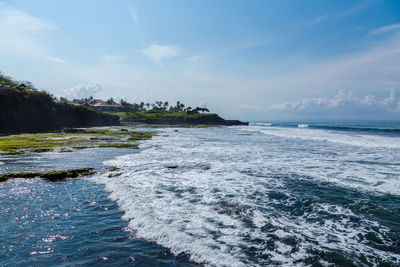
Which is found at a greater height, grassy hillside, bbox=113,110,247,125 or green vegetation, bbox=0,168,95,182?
grassy hillside, bbox=113,110,247,125

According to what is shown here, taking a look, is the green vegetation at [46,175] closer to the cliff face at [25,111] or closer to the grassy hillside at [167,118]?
the cliff face at [25,111]

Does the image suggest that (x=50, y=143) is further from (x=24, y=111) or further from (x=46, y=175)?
(x=24, y=111)

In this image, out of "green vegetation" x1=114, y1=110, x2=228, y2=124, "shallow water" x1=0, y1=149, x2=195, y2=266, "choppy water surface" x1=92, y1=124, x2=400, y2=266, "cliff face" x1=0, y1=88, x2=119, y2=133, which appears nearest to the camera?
"shallow water" x1=0, y1=149, x2=195, y2=266

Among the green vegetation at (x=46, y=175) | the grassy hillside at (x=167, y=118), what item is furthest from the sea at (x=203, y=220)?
the grassy hillside at (x=167, y=118)

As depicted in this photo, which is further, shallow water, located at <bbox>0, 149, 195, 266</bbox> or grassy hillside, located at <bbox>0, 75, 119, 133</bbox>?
grassy hillside, located at <bbox>0, 75, 119, 133</bbox>

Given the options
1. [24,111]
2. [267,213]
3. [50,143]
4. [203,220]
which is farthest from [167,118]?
[203,220]

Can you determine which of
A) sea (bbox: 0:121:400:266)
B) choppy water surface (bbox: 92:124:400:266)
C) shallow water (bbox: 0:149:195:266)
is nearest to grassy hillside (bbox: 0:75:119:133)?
shallow water (bbox: 0:149:195:266)

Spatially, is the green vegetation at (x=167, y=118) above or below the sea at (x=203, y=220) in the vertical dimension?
above

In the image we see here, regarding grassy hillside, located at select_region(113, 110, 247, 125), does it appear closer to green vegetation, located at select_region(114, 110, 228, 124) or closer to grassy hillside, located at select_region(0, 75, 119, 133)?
green vegetation, located at select_region(114, 110, 228, 124)

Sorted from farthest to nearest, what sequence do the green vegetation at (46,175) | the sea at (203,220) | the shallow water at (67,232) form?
the green vegetation at (46,175), the sea at (203,220), the shallow water at (67,232)

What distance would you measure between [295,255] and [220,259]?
5.95 feet

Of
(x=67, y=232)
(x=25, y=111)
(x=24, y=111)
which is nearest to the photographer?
(x=67, y=232)

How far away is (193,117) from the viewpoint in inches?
5787

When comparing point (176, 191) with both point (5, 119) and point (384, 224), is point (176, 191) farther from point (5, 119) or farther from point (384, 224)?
point (5, 119)
